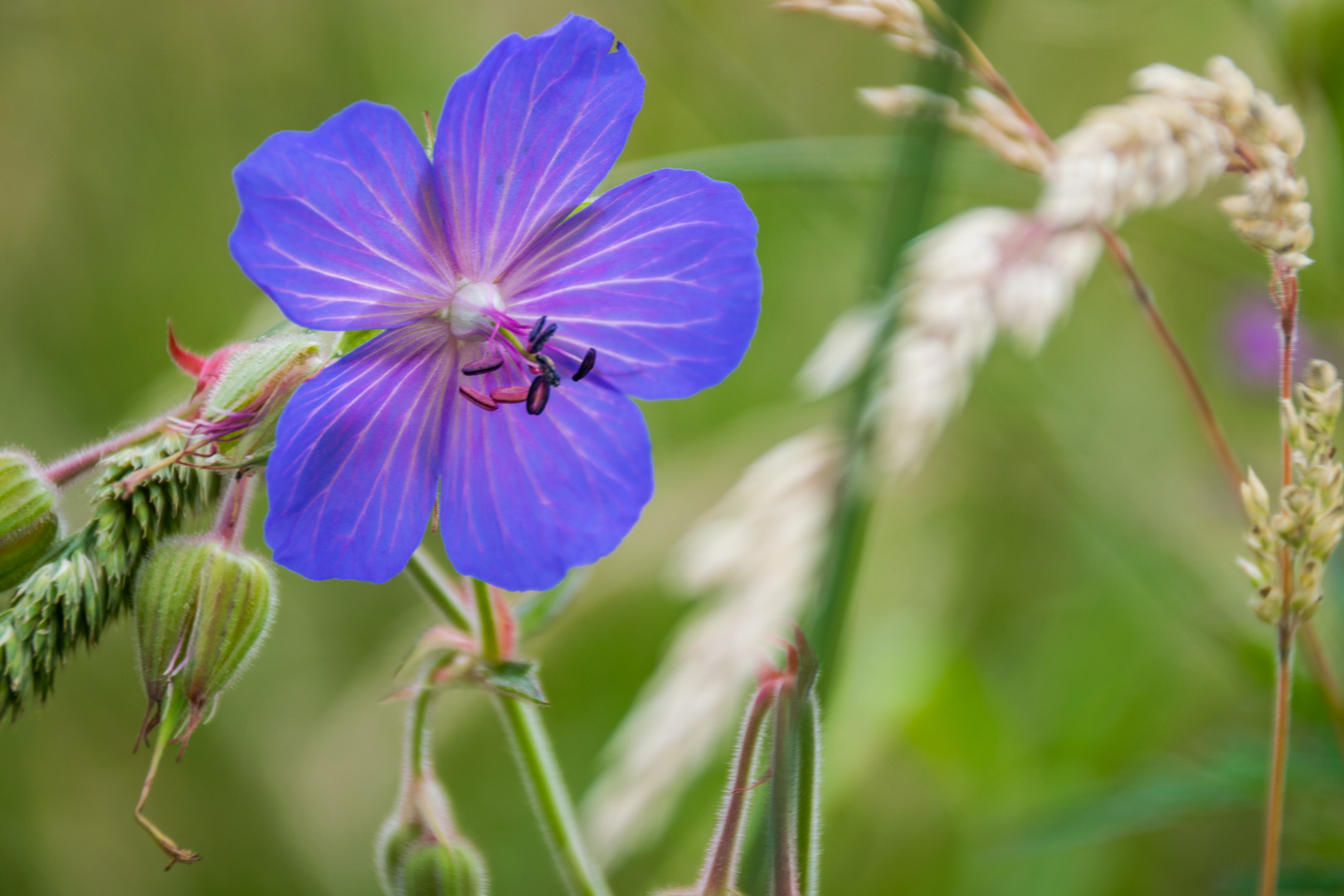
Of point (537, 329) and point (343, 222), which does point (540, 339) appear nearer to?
point (537, 329)

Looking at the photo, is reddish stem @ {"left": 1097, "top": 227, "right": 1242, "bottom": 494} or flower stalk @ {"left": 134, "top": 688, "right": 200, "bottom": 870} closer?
flower stalk @ {"left": 134, "top": 688, "right": 200, "bottom": 870}

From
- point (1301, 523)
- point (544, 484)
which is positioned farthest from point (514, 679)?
point (1301, 523)

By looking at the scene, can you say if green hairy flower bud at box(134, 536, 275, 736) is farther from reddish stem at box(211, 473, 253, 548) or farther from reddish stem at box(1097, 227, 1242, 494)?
reddish stem at box(1097, 227, 1242, 494)

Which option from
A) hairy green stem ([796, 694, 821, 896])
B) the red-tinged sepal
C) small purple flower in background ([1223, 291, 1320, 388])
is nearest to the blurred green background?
small purple flower in background ([1223, 291, 1320, 388])

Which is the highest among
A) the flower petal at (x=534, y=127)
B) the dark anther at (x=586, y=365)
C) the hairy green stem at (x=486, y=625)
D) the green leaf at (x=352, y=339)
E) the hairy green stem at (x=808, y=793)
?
the flower petal at (x=534, y=127)

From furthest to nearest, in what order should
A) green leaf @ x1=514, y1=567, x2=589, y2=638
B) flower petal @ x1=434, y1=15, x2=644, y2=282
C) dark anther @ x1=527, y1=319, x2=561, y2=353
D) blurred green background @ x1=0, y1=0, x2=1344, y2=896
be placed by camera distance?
blurred green background @ x1=0, y1=0, x2=1344, y2=896 < green leaf @ x1=514, y1=567, x2=589, y2=638 < dark anther @ x1=527, y1=319, x2=561, y2=353 < flower petal @ x1=434, y1=15, x2=644, y2=282

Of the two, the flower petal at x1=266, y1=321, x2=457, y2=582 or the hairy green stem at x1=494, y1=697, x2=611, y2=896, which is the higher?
the flower petal at x1=266, y1=321, x2=457, y2=582

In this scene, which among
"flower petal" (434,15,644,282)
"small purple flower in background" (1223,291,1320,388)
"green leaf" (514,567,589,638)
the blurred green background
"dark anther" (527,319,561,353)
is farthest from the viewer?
"small purple flower in background" (1223,291,1320,388)

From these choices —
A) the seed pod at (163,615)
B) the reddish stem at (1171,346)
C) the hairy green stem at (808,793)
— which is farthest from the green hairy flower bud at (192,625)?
the reddish stem at (1171,346)

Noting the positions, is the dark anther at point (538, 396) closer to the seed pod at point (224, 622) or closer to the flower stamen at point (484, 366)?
the flower stamen at point (484, 366)
